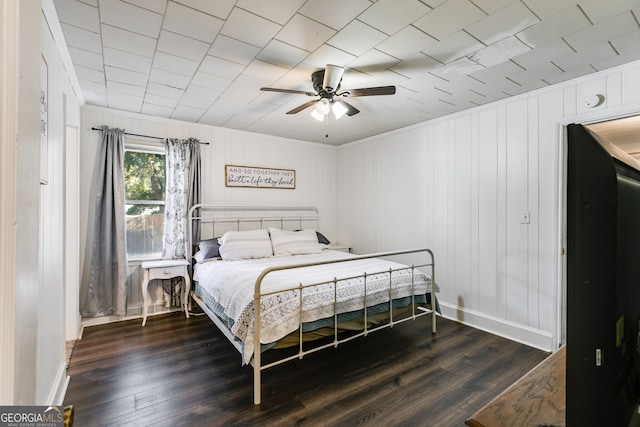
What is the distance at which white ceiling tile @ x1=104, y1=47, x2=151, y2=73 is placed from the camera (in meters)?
2.22

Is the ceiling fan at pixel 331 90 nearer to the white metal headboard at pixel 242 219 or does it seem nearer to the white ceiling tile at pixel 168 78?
the white ceiling tile at pixel 168 78

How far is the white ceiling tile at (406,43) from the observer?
6.43ft

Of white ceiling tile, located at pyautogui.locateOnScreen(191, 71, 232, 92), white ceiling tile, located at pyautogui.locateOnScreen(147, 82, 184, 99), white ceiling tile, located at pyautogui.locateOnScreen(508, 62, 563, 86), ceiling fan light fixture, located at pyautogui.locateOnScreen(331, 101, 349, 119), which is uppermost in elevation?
white ceiling tile, located at pyautogui.locateOnScreen(147, 82, 184, 99)

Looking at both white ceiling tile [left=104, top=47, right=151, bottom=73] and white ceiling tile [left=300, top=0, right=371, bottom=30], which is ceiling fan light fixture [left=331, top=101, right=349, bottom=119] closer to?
white ceiling tile [left=300, top=0, right=371, bottom=30]

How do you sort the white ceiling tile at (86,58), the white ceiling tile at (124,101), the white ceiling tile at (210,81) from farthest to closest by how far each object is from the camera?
the white ceiling tile at (124,101) → the white ceiling tile at (210,81) → the white ceiling tile at (86,58)

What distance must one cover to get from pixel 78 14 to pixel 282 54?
4.11ft

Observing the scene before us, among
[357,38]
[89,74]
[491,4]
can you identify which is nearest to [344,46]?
[357,38]

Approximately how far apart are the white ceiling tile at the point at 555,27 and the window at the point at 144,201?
3953 mm

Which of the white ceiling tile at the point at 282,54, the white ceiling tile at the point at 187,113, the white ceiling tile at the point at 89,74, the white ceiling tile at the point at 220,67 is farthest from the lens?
the white ceiling tile at the point at 187,113

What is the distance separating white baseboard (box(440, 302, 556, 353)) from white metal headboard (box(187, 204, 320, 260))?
7.93 feet

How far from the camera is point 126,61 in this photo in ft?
7.71

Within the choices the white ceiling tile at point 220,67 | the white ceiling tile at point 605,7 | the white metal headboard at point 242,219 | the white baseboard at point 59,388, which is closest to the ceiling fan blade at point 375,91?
the white ceiling tile at point 220,67

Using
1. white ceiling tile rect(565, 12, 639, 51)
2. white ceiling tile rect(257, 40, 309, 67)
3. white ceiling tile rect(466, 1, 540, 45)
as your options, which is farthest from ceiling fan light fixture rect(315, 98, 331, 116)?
white ceiling tile rect(565, 12, 639, 51)

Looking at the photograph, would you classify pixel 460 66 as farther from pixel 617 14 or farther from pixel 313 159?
pixel 313 159
